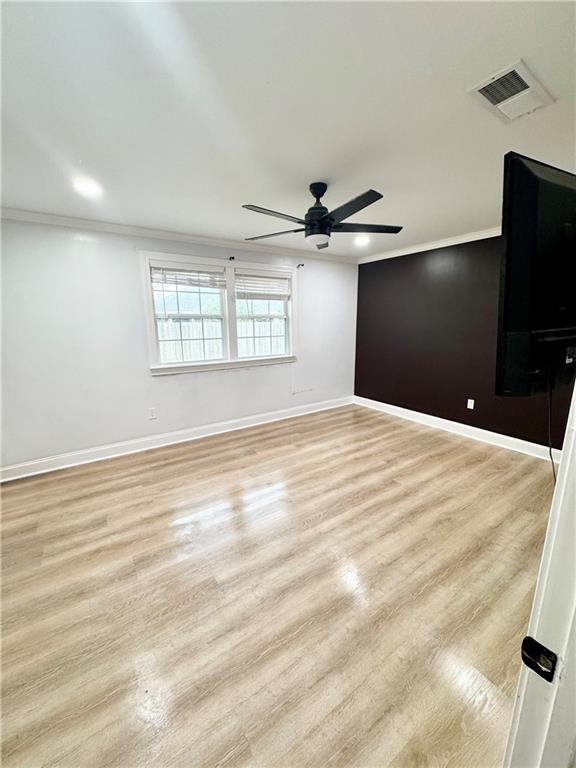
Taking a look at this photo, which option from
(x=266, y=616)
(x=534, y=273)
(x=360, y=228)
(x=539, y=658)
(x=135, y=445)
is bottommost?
(x=266, y=616)

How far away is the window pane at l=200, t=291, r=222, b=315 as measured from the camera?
3.85 m

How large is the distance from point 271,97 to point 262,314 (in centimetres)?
299

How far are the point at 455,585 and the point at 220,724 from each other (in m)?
1.35

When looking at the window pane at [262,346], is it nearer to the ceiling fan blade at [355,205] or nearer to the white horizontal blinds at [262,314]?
the white horizontal blinds at [262,314]

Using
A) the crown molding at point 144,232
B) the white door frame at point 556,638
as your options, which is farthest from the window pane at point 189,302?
the white door frame at point 556,638

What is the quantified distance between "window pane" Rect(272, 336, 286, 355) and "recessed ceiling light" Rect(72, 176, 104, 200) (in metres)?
2.61

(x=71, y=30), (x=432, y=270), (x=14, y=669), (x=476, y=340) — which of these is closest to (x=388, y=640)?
(x=14, y=669)

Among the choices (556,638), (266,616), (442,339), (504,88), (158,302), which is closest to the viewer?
(556,638)

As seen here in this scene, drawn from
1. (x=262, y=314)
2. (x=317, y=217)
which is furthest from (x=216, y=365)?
(x=317, y=217)

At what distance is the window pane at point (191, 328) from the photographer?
12.5ft

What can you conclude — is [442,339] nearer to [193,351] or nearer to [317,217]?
[317,217]

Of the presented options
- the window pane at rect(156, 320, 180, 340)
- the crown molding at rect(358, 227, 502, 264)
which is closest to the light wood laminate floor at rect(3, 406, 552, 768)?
the window pane at rect(156, 320, 180, 340)

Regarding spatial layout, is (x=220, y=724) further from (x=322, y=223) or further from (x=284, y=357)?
(x=284, y=357)

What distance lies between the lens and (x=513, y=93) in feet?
4.51
